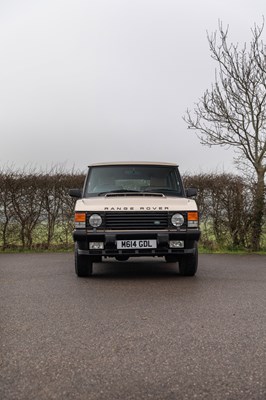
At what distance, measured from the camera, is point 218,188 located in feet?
42.6

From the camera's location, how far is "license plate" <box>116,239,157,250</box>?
7.39 m

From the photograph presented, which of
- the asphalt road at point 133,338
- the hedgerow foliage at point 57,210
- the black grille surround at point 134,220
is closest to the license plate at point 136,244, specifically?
the black grille surround at point 134,220

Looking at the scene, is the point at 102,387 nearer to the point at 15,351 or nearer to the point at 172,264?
the point at 15,351

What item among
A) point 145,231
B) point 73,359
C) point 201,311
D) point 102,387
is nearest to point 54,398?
point 102,387

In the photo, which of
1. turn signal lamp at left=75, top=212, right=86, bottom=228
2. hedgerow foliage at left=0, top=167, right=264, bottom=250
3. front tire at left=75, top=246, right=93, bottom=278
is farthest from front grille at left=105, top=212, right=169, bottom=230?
hedgerow foliage at left=0, top=167, right=264, bottom=250

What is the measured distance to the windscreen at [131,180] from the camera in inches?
327

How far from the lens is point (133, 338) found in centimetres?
419

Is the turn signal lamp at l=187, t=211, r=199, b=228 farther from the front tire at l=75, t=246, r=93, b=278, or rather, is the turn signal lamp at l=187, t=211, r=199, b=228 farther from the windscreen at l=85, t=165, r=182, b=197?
the front tire at l=75, t=246, r=93, b=278

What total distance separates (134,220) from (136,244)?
396mm

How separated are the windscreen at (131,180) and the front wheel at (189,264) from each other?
1.23 metres

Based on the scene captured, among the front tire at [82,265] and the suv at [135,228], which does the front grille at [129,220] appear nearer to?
the suv at [135,228]

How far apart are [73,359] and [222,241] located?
9.96 metres

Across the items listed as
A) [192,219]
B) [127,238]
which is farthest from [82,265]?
[192,219]

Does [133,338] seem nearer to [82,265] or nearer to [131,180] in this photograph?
[82,265]
